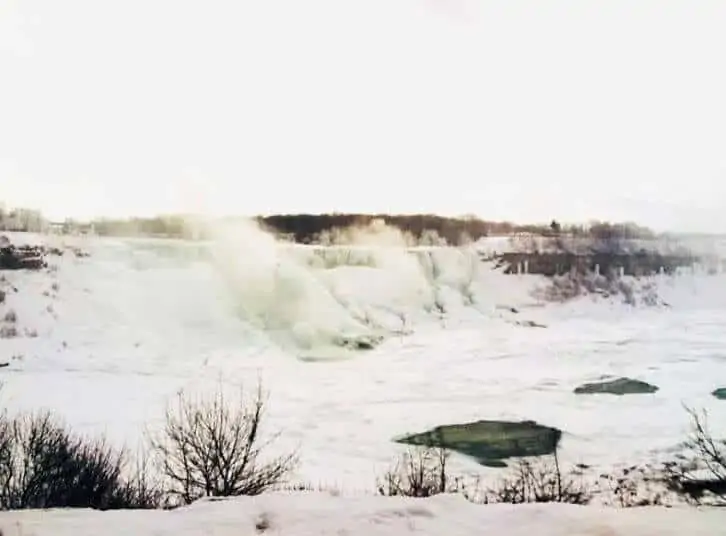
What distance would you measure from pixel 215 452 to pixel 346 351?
0.61m

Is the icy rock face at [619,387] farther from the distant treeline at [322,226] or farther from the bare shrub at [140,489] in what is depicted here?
the bare shrub at [140,489]

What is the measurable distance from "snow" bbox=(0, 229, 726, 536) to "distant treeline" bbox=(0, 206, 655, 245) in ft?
0.16

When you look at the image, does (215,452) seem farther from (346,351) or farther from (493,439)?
(493,439)

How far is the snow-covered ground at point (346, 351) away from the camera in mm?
3361

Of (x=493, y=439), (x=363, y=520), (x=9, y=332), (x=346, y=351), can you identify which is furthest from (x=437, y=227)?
(x=9, y=332)

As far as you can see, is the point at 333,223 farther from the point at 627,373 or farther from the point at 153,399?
the point at 627,373

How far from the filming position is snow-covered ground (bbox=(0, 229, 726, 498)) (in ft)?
11.0

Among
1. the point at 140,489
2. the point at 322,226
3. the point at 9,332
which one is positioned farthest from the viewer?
the point at 322,226

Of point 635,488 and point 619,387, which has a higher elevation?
point 619,387

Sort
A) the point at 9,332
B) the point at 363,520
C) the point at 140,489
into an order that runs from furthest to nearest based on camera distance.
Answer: the point at 9,332 → the point at 140,489 → the point at 363,520

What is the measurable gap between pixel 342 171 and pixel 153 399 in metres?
1.12

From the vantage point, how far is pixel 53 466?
3.33m

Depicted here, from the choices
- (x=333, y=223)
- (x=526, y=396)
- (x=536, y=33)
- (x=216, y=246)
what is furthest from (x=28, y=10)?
(x=526, y=396)

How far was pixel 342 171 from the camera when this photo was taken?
3555mm
